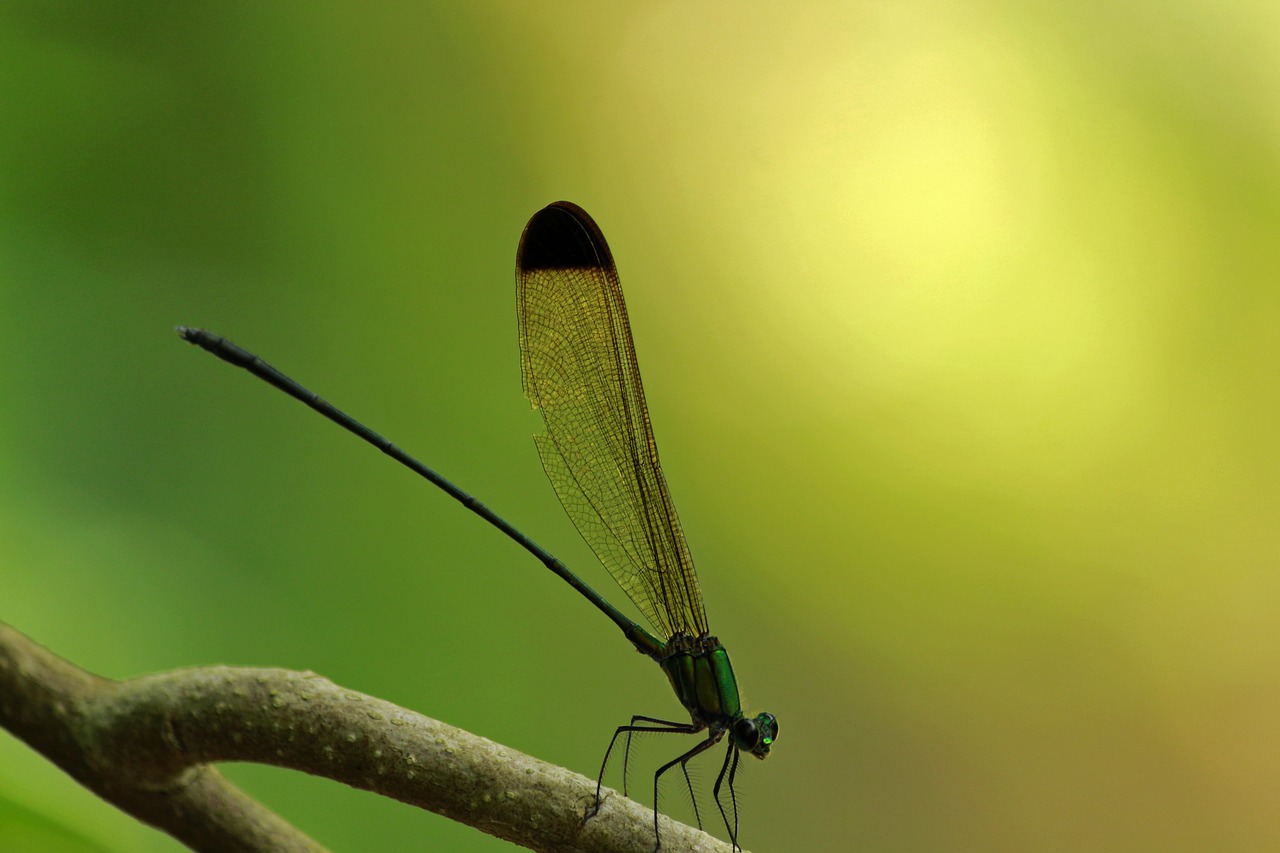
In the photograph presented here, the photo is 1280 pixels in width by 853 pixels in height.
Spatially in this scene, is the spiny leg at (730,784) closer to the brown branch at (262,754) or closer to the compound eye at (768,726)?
the compound eye at (768,726)

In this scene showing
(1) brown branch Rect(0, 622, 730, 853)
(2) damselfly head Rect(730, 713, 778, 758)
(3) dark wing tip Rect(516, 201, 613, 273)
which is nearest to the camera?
(1) brown branch Rect(0, 622, 730, 853)

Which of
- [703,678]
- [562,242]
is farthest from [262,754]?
[562,242]

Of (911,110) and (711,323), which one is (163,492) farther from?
(911,110)

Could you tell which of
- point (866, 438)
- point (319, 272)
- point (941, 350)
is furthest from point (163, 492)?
point (941, 350)

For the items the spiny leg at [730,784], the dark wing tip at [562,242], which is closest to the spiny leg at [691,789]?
the spiny leg at [730,784]

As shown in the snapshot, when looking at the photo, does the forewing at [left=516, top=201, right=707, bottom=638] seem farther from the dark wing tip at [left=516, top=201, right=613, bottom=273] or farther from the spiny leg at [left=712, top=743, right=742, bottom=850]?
the spiny leg at [left=712, top=743, right=742, bottom=850]

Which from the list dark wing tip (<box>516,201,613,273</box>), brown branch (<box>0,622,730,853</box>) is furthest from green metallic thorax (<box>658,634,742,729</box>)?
dark wing tip (<box>516,201,613,273</box>)

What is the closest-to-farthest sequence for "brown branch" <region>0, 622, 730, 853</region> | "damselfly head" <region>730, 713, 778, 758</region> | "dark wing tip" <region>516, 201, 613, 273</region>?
"brown branch" <region>0, 622, 730, 853</region>, "damselfly head" <region>730, 713, 778, 758</region>, "dark wing tip" <region>516, 201, 613, 273</region>
